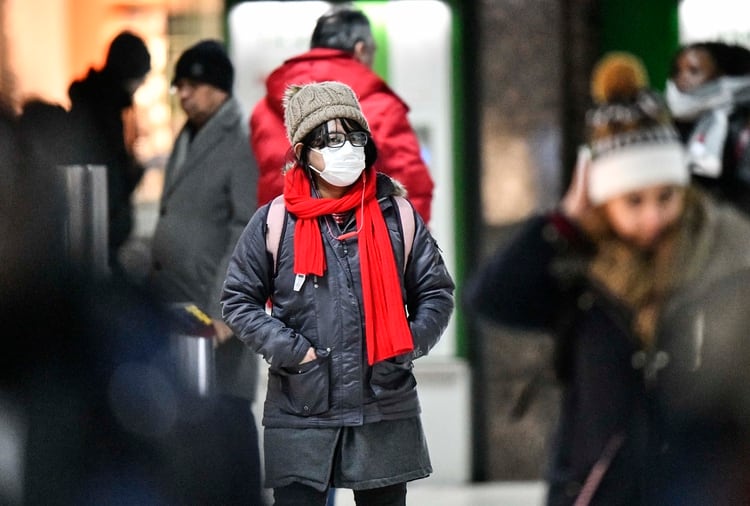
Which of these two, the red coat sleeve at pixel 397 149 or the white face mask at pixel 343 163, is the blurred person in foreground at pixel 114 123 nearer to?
the red coat sleeve at pixel 397 149

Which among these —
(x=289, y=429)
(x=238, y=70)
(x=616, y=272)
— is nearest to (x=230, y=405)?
(x=289, y=429)

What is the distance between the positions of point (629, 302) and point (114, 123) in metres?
2.58

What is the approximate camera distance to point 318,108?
3869mm

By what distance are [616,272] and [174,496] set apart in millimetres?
2380

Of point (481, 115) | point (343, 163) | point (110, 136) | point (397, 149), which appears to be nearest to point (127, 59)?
point (110, 136)

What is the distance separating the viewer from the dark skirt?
149 inches

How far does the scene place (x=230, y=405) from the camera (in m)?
5.01

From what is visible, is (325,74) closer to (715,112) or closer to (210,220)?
(210,220)

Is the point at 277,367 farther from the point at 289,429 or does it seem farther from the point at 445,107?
the point at 445,107

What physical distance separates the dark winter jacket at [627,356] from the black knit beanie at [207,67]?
1965mm

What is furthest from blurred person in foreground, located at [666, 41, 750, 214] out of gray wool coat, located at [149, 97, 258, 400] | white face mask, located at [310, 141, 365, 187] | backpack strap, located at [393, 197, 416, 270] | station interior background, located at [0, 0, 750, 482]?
gray wool coat, located at [149, 97, 258, 400]

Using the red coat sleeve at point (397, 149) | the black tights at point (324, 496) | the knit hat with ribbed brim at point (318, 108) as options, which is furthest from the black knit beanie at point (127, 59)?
the black tights at point (324, 496)

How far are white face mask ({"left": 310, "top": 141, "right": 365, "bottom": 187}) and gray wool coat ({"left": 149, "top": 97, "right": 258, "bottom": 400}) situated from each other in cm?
97

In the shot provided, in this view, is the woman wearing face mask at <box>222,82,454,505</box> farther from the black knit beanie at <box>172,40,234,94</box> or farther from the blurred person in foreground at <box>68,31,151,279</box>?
the blurred person in foreground at <box>68,31,151,279</box>
